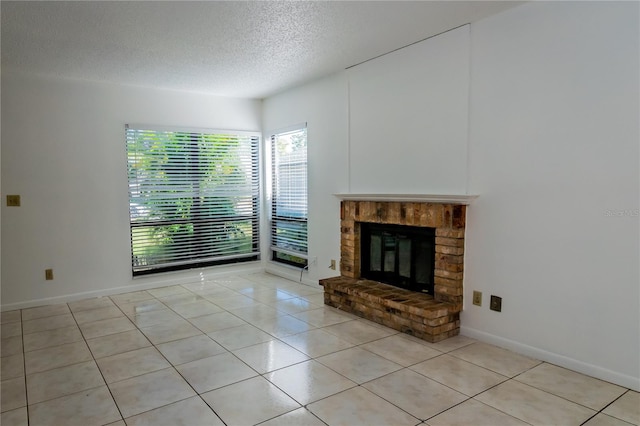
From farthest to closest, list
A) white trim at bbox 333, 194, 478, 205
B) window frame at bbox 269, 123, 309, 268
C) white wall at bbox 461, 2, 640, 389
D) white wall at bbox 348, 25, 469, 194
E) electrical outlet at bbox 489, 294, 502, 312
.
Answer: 1. window frame at bbox 269, 123, 309, 268
2. white wall at bbox 348, 25, 469, 194
3. white trim at bbox 333, 194, 478, 205
4. electrical outlet at bbox 489, 294, 502, 312
5. white wall at bbox 461, 2, 640, 389

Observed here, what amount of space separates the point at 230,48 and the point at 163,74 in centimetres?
119

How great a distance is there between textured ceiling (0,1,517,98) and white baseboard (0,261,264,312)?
238cm

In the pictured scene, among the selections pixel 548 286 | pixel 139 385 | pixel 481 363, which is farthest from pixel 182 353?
pixel 548 286

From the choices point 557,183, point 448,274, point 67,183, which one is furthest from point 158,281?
point 557,183

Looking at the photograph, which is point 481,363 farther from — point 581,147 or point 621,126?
point 621,126

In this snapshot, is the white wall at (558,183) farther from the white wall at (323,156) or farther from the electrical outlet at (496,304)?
the white wall at (323,156)

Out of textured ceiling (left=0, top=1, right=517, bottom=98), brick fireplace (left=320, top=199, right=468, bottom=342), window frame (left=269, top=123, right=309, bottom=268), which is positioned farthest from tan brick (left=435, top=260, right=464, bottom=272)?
window frame (left=269, top=123, right=309, bottom=268)

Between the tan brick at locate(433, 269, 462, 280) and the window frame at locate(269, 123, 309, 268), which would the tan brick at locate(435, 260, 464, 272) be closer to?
the tan brick at locate(433, 269, 462, 280)

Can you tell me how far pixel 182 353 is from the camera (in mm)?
2850

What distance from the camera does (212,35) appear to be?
3070 millimetres

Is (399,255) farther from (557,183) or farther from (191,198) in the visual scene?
(191,198)

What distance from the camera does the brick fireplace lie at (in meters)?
3.02

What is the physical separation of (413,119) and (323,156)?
134 cm

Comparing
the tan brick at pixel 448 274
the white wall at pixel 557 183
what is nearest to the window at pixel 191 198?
the white wall at pixel 557 183
